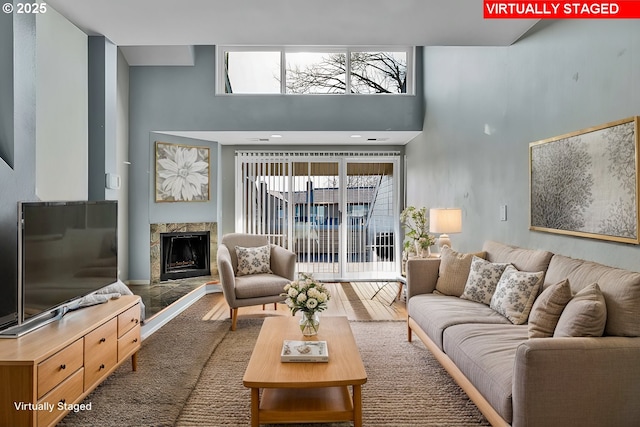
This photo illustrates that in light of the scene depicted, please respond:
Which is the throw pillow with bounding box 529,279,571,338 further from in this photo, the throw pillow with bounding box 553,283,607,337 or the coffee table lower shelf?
the coffee table lower shelf

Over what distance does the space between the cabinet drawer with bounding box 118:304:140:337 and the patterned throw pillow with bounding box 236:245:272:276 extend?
1642 millimetres

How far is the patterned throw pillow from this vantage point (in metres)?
4.62

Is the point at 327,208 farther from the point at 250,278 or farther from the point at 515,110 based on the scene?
the point at 515,110

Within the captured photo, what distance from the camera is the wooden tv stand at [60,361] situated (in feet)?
6.06

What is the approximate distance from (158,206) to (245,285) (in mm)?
2391

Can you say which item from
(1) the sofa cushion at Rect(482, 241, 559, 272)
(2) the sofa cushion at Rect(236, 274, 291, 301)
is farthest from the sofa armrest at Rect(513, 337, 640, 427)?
(2) the sofa cushion at Rect(236, 274, 291, 301)

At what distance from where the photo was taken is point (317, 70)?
5.81m

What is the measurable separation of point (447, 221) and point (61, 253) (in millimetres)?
3312

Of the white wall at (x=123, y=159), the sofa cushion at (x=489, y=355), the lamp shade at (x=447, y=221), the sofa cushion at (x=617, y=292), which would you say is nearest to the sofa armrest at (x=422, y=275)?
the lamp shade at (x=447, y=221)

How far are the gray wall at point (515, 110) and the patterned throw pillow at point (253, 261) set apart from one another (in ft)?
7.16

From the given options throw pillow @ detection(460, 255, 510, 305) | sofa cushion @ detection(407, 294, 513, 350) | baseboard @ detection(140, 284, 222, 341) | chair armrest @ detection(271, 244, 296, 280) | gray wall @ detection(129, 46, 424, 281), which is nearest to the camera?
sofa cushion @ detection(407, 294, 513, 350)

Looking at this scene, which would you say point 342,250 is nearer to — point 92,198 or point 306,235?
point 306,235

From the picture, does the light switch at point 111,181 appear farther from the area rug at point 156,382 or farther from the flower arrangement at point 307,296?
the flower arrangement at point 307,296

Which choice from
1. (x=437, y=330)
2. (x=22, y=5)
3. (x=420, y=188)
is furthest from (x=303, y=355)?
(x=420, y=188)
